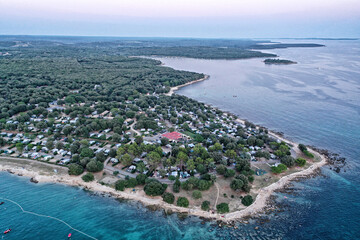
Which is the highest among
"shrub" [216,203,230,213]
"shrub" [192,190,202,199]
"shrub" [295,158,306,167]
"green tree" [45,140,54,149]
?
"green tree" [45,140,54,149]

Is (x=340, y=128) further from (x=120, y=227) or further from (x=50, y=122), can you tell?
(x=50, y=122)

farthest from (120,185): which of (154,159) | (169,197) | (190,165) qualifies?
(190,165)

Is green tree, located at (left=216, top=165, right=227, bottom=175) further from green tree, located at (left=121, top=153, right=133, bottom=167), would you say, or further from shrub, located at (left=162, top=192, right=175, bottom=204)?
green tree, located at (left=121, top=153, right=133, bottom=167)

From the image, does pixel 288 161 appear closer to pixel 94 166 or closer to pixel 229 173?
pixel 229 173

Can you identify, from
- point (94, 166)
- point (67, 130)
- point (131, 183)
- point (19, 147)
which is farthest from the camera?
point (67, 130)

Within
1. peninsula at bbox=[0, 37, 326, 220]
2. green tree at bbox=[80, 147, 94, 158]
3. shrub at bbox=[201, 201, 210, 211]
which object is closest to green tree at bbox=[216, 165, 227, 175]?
peninsula at bbox=[0, 37, 326, 220]

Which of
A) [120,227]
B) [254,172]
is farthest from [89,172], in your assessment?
[254,172]

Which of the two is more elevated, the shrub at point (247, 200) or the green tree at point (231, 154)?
the green tree at point (231, 154)

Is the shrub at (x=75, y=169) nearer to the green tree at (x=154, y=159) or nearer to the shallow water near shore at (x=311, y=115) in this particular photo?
the green tree at (x=154, y=159)

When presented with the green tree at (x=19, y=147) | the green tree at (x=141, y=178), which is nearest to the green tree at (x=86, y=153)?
the green tree at (x=141, y=178)
